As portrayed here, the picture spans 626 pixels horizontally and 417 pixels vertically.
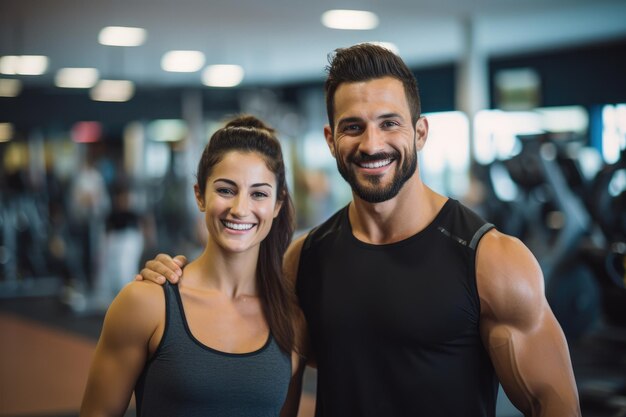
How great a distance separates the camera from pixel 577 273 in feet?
18.4

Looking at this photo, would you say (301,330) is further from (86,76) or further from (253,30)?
(86,76)

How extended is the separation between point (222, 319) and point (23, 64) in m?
9.07

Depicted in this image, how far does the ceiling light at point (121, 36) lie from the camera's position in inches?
300

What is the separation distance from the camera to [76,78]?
1120 centimetres

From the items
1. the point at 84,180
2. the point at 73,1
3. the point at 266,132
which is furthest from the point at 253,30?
the point at 266,132

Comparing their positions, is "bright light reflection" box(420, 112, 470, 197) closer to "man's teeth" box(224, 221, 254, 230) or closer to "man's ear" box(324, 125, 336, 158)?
"man's ear" box(324, 125, 336, 158)

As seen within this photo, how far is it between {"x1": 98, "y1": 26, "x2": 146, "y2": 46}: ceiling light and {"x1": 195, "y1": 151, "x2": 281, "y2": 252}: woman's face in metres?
6.24

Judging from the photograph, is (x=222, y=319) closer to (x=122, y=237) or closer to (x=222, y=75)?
(x=122, y=237)

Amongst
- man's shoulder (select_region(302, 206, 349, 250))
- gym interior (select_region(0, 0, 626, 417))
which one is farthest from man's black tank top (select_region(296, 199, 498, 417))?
gym interior (select_region(0, 0, 626, 417))

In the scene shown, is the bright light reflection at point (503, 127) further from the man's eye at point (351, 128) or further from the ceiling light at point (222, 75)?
the man's eye at point (351, 128)

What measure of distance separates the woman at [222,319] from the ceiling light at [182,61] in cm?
780

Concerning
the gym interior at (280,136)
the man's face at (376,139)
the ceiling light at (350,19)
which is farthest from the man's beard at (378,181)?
the ceiling light at (350,19)

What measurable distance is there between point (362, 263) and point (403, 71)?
0.46 m

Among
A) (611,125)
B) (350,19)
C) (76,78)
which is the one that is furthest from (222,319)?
(76,78)
